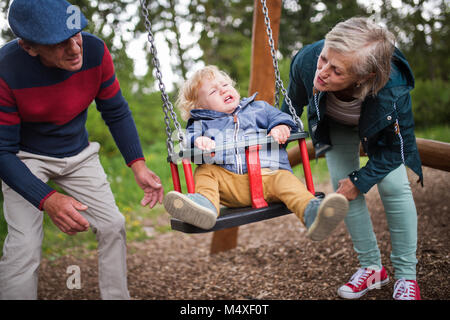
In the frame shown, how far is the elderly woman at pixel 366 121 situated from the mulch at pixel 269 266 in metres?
0.47

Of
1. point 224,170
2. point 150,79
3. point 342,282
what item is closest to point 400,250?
point 342,282

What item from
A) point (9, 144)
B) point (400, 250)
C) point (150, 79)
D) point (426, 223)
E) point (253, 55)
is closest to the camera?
point (9, 144)

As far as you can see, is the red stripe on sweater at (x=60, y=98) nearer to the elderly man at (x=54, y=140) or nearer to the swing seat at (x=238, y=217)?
the elderly man at (x=54, y=140)

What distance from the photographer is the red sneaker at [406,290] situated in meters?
2.30

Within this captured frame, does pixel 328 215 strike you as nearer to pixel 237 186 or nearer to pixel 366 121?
pixel 237 186

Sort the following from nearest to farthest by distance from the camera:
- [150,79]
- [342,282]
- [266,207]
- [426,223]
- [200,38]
A: [266,207], [342,282], [426,223], [150,79], [200,38]

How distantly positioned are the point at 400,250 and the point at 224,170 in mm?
1062

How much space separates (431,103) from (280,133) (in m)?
5.67

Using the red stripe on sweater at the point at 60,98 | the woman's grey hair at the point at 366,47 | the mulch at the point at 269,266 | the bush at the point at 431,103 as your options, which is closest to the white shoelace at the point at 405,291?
the mulch at the point at 269,266

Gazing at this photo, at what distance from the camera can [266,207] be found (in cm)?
197

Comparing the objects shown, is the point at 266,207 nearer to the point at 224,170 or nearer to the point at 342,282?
the point at 224,170

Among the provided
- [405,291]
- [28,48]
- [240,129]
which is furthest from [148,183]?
[405,291]

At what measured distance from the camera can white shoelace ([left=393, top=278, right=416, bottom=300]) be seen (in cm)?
230

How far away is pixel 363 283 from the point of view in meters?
2.68
